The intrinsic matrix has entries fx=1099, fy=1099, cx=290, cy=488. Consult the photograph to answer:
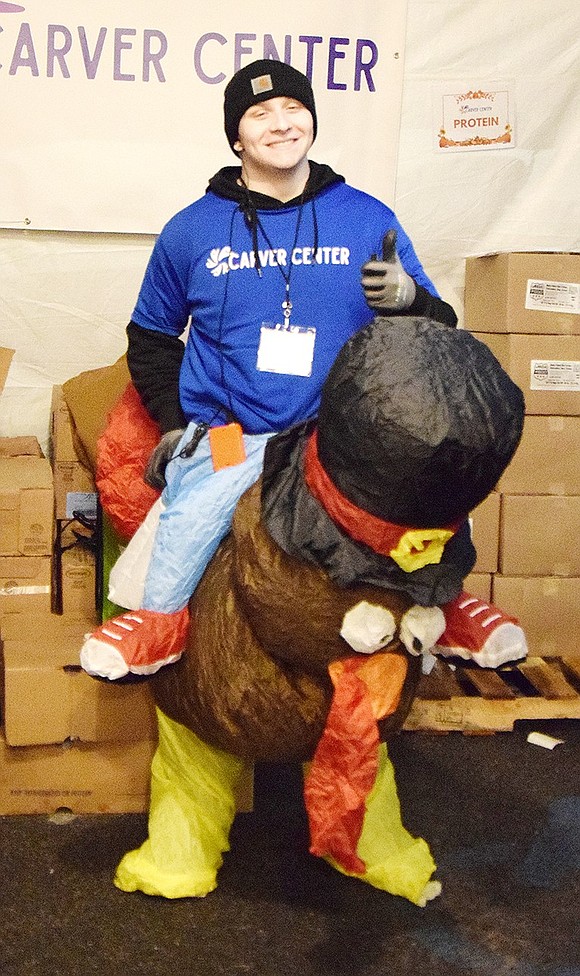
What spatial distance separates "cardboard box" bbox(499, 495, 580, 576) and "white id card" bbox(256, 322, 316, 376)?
122cm

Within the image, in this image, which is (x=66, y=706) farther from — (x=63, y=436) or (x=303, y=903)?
(x=63, y=436)

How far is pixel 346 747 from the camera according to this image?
62.5 inches

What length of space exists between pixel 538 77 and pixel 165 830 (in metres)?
2.17

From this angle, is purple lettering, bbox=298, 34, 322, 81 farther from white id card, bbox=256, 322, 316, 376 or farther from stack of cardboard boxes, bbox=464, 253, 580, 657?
white id card, bbox=256, 322, 316, 376

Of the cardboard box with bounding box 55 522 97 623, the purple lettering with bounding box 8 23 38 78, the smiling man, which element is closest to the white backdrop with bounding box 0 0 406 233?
the purple lettering with bounding box 8 23 38 78

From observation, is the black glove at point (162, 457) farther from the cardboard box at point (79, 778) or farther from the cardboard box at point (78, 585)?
the cardboard box at point (78, 585)

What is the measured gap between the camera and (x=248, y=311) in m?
1.82

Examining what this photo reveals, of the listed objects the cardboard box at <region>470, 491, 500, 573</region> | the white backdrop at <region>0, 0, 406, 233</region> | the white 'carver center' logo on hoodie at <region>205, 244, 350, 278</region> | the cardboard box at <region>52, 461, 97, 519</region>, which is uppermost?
the white backdrop at <region>0, 0, 406, 233</region>

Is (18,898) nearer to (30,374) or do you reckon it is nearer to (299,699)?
(299,699)

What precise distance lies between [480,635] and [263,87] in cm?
96

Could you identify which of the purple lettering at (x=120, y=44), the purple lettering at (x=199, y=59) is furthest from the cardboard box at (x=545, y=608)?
the purple lettering at (x=120, y=44)

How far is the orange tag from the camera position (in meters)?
1.75

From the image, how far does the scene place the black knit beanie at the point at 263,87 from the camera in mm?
1809

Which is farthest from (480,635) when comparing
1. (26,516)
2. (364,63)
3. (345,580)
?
(364,63)
